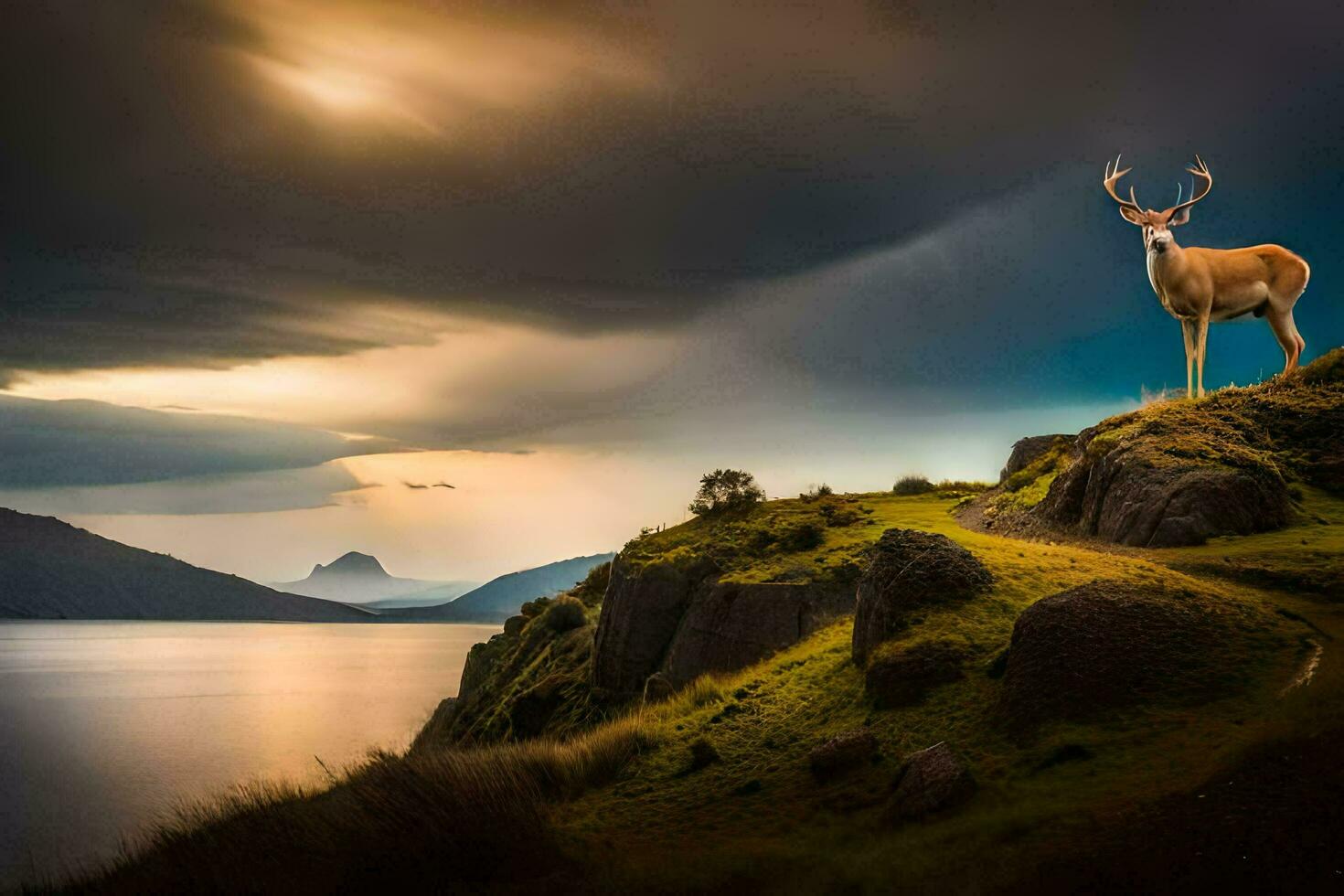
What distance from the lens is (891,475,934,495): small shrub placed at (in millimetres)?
31031

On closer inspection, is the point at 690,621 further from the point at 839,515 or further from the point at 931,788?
the point at 931,788

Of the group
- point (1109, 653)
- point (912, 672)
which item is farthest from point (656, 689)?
point (1109, 653)

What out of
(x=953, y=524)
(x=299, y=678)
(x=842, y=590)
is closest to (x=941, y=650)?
(x=842, y=590)

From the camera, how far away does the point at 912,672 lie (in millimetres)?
12000

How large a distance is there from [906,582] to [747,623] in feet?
16.8

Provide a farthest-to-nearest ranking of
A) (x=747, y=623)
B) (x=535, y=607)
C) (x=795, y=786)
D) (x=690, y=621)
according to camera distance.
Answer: (x=535, y=607) → (x=690, y=621) → (x=747, y=623) → (x=795, y=786)

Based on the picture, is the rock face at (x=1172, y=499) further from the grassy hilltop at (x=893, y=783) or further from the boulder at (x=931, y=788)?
the boulder at (x=931, y=788)

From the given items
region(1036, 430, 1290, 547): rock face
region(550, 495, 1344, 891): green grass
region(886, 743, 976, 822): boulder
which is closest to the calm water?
region(550, 495, 1344, 891): green grass

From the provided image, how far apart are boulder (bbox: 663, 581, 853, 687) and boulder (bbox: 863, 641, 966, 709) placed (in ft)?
16.2

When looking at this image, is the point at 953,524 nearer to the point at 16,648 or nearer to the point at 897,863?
the point at 897,863

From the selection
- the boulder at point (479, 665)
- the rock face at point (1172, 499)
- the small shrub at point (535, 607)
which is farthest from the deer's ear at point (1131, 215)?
the boulder at point (479, 665)

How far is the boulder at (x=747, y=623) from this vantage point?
57.3ft

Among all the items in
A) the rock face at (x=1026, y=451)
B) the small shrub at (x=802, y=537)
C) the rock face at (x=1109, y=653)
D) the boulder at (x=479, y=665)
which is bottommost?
the boulder at (x=479, y=665)

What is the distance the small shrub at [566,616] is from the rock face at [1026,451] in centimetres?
1244
